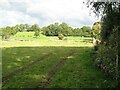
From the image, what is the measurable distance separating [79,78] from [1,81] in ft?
23.3

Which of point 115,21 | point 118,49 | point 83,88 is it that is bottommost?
point 83,88

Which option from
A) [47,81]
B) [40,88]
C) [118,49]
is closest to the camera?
[40,88]

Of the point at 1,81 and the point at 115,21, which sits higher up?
the point at 115,21

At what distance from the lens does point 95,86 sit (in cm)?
2097

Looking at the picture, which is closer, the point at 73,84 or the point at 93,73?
the point at 73,84

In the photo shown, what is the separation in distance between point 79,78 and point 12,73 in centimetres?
745

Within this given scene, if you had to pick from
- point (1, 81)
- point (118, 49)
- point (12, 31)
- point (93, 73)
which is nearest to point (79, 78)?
point (93, 73)

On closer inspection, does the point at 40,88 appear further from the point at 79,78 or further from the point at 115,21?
the point at 115,21

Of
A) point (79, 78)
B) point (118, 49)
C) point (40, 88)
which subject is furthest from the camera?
point (79, 78)

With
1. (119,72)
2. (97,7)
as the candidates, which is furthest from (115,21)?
(119,72)

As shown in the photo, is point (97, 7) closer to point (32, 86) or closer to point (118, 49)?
point (118, 49)

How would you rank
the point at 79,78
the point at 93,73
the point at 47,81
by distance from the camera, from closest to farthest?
the point at 47,81 < the point at 79,78 < the point at 93,73

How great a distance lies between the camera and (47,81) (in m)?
23.1

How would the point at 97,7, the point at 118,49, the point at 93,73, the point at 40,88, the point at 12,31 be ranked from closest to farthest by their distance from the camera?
the point at 40,88 → the point at 118,49 → the point at 93,73 → the point at 97,7 → the point at 12,31
